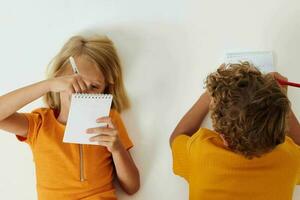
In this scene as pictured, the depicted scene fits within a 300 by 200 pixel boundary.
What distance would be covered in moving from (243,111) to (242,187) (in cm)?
18

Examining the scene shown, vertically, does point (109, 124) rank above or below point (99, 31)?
below

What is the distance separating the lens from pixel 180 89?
1036mm

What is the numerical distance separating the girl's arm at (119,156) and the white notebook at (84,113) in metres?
0.01

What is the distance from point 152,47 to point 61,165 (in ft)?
1.37

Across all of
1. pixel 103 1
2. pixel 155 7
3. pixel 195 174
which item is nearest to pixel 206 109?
pixel 195 174

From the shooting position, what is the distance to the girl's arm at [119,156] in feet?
Answer: 2.82

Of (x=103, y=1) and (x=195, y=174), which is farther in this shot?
(x=103, y=1)

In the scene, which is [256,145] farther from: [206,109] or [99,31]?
[99,31]

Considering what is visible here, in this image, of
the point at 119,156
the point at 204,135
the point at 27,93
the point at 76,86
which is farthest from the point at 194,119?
the point at 27,93

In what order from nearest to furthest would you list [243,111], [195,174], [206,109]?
[243,111] < [195,174] < [206,109]

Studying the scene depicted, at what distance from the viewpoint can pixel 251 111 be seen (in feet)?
2.35

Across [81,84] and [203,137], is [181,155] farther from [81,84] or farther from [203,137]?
[81,84]

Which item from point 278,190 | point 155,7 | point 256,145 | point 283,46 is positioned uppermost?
point 155,7

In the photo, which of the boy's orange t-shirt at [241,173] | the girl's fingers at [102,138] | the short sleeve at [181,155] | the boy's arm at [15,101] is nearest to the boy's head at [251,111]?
the boy's orange t-shirt at [241,173]
